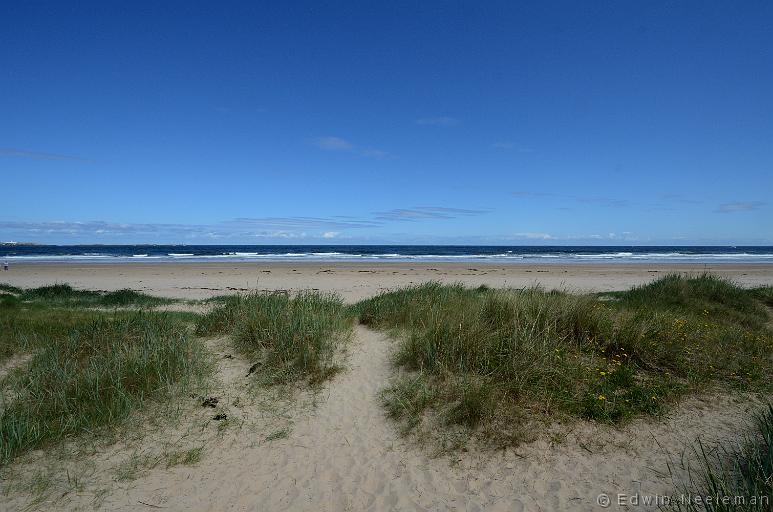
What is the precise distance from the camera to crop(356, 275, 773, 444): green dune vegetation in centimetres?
518

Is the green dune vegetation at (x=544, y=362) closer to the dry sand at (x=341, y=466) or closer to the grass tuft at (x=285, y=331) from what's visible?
the dry sand at (x=341, y=466)

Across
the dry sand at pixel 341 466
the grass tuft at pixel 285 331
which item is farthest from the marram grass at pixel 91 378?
the grass tuft at pixel 285 331

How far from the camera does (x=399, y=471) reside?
4551 mm

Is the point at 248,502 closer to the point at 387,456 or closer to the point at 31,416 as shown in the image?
the point at 387,456

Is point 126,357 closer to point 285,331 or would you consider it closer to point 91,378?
point 91,378

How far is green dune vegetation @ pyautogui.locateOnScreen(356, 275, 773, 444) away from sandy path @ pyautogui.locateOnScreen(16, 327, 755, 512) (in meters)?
0.33

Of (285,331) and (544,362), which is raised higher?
(285,331)

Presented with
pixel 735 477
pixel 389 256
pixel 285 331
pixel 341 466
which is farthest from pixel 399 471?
pixel 389 256

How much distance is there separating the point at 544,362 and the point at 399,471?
2641 millimetres

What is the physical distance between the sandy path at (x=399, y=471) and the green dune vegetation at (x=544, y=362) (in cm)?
33

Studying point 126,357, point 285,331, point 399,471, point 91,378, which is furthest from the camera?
point 285,331

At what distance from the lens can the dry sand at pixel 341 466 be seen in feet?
13.5

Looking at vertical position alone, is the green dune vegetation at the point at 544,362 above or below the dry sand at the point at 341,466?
above

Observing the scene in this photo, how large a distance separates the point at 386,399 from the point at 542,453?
220 cm
